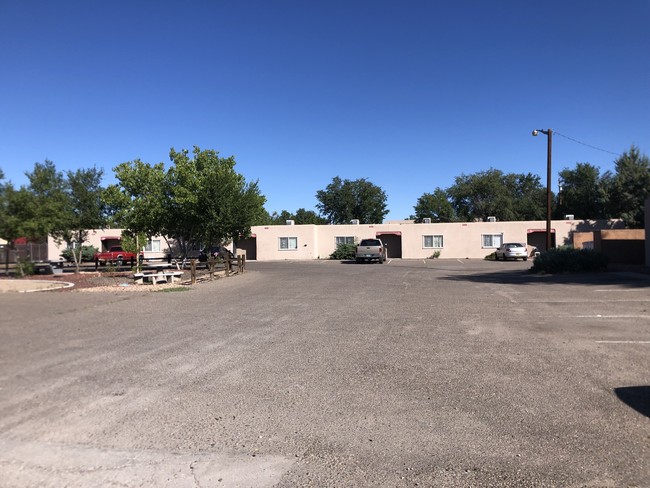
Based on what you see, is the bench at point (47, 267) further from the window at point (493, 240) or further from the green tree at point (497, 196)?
the green tree at point (497, 196)

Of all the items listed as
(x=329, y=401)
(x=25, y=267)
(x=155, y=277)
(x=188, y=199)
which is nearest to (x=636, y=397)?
(x=329, y=401)

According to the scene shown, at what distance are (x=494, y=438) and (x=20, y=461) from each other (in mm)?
3773

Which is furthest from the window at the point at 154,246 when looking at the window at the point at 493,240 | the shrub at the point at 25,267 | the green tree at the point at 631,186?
the green tree at the point at 631,186

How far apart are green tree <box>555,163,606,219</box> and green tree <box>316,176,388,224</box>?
28245mm

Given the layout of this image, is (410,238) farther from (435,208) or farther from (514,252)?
(435,208)

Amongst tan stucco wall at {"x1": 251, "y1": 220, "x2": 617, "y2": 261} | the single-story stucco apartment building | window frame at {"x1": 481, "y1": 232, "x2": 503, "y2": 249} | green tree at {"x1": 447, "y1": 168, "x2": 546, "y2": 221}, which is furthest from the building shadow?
green tree at {"x1": 447, "y1": 168, "x2": 546, "y2": 221}

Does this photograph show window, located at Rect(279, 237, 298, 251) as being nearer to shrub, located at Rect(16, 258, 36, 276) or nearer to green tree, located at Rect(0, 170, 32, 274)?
shrub, located at Rect(16, 258, 36, 276)

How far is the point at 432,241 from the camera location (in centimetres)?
4406

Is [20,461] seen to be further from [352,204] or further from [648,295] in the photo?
[352,204]

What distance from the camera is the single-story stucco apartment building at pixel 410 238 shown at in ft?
139

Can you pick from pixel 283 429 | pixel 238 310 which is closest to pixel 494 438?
pixel 283 429

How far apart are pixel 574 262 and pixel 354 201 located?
2382 inches

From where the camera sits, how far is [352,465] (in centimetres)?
356

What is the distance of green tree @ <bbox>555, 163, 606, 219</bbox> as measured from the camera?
52.1 m
